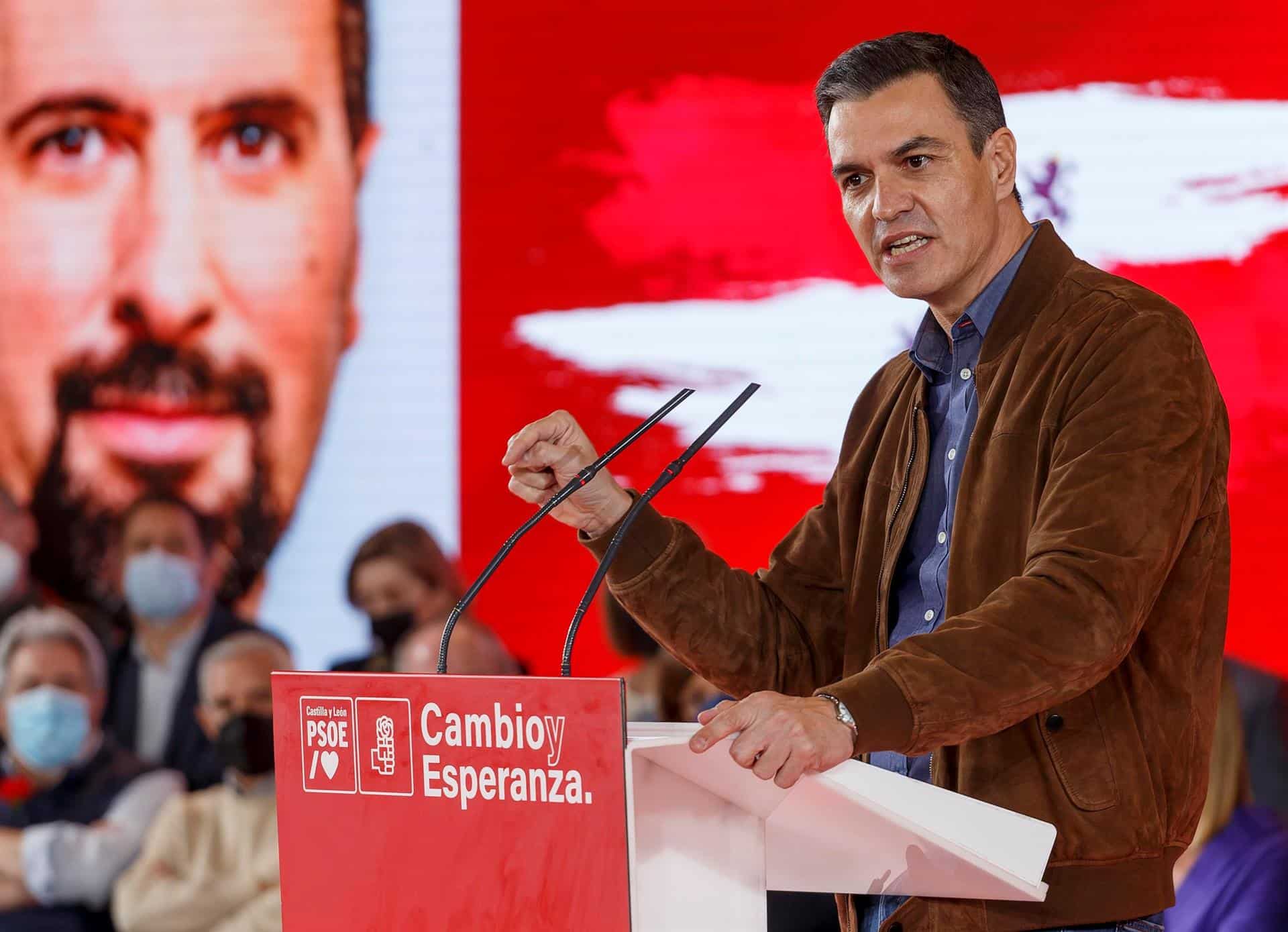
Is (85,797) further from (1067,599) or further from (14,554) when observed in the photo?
(1067,599)

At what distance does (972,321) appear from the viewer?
1.74m

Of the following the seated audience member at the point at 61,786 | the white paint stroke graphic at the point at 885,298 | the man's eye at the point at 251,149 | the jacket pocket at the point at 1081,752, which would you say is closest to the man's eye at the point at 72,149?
the man's eye at the point at 251,149

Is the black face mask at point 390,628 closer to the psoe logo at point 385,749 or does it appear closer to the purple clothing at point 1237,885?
the purple clothing at point 1237,885

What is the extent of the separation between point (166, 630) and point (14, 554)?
53 centimetres

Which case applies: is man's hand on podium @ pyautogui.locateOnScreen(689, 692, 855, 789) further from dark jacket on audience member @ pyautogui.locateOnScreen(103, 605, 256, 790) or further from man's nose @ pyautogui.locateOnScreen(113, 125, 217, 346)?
man's nose @ pyautogui.locateOnScreen(113, 125, 217, 346)

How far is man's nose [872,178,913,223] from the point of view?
1.72 metres

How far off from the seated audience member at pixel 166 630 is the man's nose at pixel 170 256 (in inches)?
21.4

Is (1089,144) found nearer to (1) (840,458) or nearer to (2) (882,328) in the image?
(2) (882,328)

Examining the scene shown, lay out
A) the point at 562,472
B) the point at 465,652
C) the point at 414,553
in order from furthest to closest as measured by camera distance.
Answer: the point at 414,553 → the point at 465,652 → the point at 562,472

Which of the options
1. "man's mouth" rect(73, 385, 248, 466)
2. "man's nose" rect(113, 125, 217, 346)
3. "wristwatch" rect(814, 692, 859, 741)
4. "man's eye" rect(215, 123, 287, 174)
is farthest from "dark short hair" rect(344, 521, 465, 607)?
"wristwatch" rect(814, 692, 859, 741)

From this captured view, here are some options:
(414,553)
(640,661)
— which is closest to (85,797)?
(414,553)

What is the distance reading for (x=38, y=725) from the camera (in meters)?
4.25

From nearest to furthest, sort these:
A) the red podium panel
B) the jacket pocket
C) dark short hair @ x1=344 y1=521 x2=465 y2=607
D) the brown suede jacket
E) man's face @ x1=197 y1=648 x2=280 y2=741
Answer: the red podium panel < the brown suede jacket < the jacket pocket < dark short hair @ x1=344 y1=521 x2=465 y2=607 < man's face @ x1=197 y1=648 x2=280 y2=741

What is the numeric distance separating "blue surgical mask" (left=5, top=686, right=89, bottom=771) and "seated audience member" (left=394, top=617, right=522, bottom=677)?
1.02m
